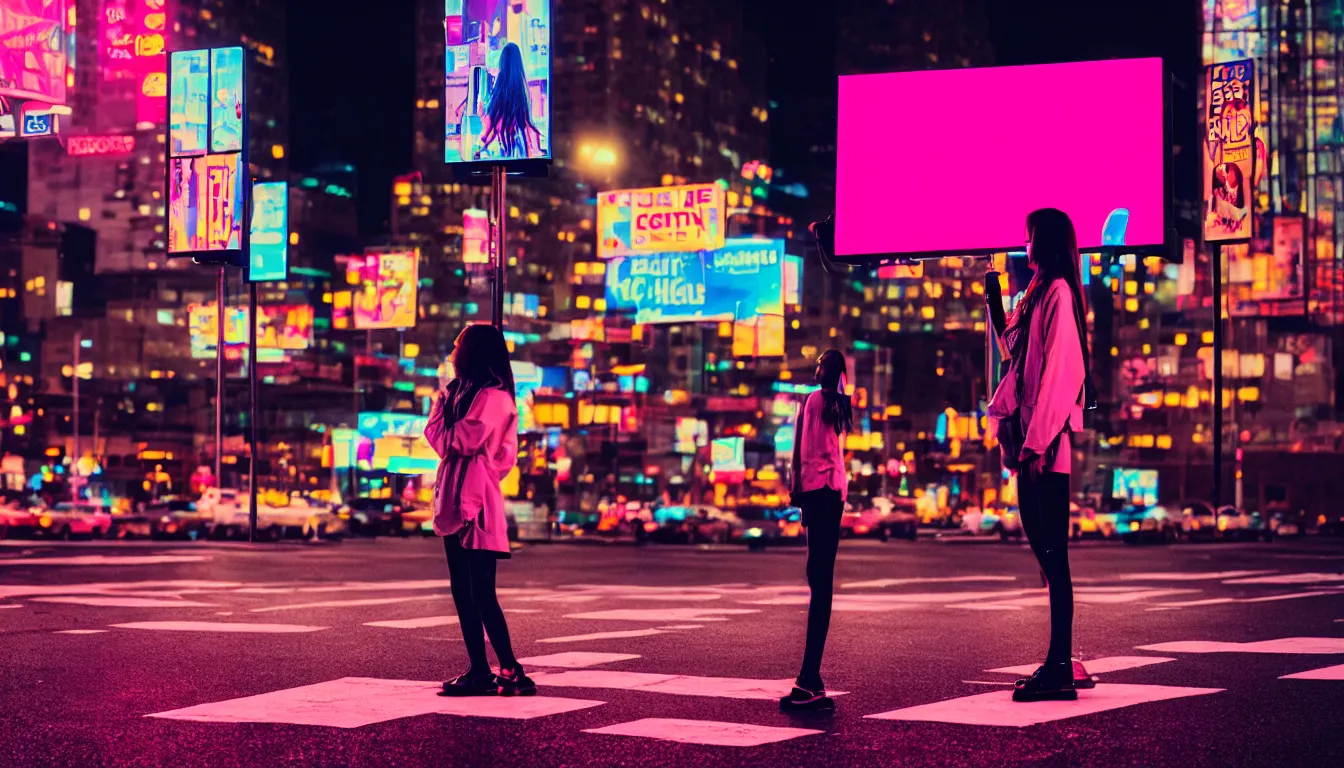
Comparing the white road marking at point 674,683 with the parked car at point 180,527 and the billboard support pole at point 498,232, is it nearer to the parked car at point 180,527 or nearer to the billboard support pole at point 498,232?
the billboard support pole at point 498,232

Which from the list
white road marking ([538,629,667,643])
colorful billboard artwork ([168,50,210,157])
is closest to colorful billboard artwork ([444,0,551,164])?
colorful billboard artwork ([168,50,210,157])

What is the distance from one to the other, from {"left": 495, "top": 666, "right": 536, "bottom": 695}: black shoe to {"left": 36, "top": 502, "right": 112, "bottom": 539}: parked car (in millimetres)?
44027

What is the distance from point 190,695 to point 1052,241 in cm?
511

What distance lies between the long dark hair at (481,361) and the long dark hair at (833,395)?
1.72 metres

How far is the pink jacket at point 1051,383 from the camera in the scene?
8102mm

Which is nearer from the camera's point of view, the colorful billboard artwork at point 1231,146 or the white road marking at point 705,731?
the white road marking at point 705,731

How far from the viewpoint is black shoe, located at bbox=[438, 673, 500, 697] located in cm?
867

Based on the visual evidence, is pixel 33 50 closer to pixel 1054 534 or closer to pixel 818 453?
pixel 818 453

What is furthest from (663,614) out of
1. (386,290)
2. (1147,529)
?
(386,290)

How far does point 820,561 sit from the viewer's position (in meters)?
8.73

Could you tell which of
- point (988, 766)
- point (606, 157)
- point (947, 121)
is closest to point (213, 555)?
point (947, 121)

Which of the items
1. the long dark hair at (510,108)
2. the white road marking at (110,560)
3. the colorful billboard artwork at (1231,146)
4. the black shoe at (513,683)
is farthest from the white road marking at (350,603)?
the colorful billboard artwork at (1231,146)

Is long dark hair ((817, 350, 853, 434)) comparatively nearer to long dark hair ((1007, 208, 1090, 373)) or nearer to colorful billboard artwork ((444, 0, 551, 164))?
long dark hair ((1007, 208, 1090, 373))

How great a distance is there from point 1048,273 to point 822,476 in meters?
1.62
